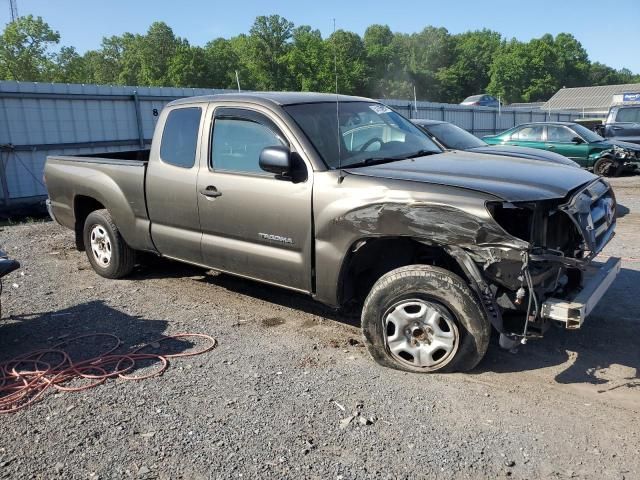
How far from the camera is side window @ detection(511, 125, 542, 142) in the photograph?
50.6 feet

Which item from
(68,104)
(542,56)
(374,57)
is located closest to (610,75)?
(542,56)

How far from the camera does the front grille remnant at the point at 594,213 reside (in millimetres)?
3697

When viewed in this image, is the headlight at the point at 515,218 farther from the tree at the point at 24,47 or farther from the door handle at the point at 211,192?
the tree at the point at 24,47

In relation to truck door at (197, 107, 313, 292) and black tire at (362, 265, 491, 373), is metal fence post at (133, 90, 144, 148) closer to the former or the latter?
truck door at (197, 107, 313, 292)

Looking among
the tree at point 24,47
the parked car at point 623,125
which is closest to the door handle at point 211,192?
the parked car at point 623,125

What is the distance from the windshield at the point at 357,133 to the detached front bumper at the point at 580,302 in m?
1.73

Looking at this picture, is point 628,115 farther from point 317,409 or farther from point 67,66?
point 67,66

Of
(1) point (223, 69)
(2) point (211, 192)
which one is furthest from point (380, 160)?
(1) point (223, 69)

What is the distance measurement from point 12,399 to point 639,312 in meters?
4.99

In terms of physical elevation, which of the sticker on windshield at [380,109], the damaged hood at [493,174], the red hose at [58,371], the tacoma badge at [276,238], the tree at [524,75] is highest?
the tree at [524,75]

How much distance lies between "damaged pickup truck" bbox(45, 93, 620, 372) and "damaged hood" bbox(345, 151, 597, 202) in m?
0.02

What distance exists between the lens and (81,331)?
502 cm

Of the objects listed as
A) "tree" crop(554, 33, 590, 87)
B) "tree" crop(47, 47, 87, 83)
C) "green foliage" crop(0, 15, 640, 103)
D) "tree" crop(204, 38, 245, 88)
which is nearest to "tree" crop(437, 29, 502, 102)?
"green foliage" crop(0, 15, 640, 103)

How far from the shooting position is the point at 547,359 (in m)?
4.20
